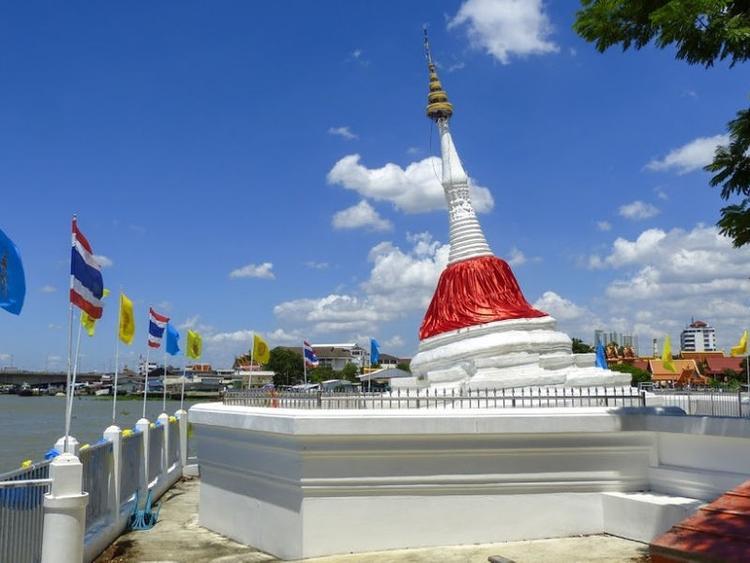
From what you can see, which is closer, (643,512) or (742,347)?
(643,512)

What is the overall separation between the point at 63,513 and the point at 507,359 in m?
14.8

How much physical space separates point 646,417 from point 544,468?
5.86 feet

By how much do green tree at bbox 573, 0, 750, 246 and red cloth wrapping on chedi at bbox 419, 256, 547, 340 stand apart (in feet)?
45.3

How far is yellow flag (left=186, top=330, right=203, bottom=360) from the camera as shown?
26109 mm

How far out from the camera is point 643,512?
10.7 metres

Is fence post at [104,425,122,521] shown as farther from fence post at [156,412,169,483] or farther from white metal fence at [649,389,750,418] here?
white metal fence at [649,389,750,418]

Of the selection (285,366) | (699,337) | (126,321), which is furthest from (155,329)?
(699,337)


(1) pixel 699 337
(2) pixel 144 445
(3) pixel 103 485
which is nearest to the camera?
(3) pixel 103 485

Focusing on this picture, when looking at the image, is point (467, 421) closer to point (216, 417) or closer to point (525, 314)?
point (216, 417)

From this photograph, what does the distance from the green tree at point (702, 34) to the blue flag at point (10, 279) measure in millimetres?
7871

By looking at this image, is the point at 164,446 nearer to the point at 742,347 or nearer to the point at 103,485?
the point at 103,485

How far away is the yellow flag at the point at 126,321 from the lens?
1936 centimetres

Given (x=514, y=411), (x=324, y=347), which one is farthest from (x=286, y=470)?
(x=324, y=347)

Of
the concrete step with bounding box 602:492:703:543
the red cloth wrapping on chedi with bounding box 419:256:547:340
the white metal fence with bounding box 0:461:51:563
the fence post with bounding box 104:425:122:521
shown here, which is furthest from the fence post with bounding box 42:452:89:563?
the red cloth wrapping on chedi with bounding box 419:256:547:340
